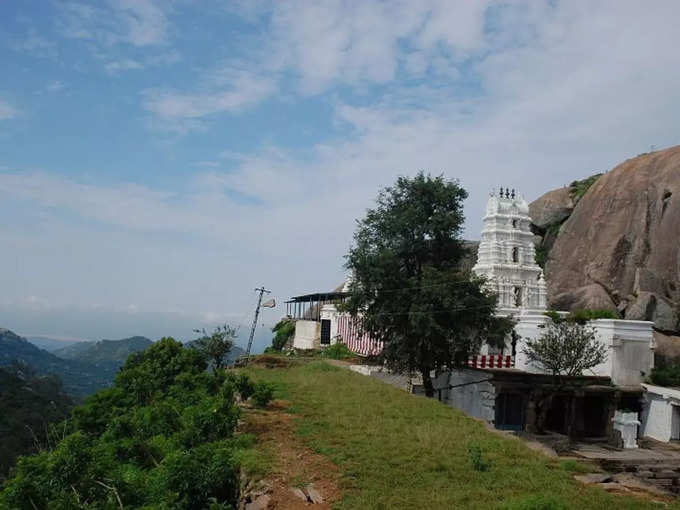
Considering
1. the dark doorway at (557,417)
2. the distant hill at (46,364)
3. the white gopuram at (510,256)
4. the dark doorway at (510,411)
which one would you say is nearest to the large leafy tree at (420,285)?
the dark doorway at (510,411)

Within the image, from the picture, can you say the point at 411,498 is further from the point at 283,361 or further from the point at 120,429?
the point at 283,361

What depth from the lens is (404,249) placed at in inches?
1044

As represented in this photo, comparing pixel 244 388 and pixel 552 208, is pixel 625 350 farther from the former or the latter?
pixel 552 208

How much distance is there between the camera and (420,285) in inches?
980

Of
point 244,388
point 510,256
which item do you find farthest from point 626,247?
point 244,388

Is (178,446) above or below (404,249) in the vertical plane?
below

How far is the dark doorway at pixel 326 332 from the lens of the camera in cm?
4988

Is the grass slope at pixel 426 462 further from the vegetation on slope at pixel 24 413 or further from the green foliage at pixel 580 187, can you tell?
the green foliage at pixel 580 187

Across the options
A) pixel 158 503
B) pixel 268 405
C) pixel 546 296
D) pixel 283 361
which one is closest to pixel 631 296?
pixel 546 296

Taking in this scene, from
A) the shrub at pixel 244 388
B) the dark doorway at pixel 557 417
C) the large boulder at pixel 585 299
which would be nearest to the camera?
the shrub at pixel 244 388

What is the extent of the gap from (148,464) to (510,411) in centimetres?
1934

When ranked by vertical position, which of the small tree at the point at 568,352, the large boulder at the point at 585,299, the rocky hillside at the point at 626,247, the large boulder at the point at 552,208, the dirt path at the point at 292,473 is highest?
the large boulder at the point at 552,208

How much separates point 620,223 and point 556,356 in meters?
19.9

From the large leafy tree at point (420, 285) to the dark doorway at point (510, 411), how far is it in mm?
3300
